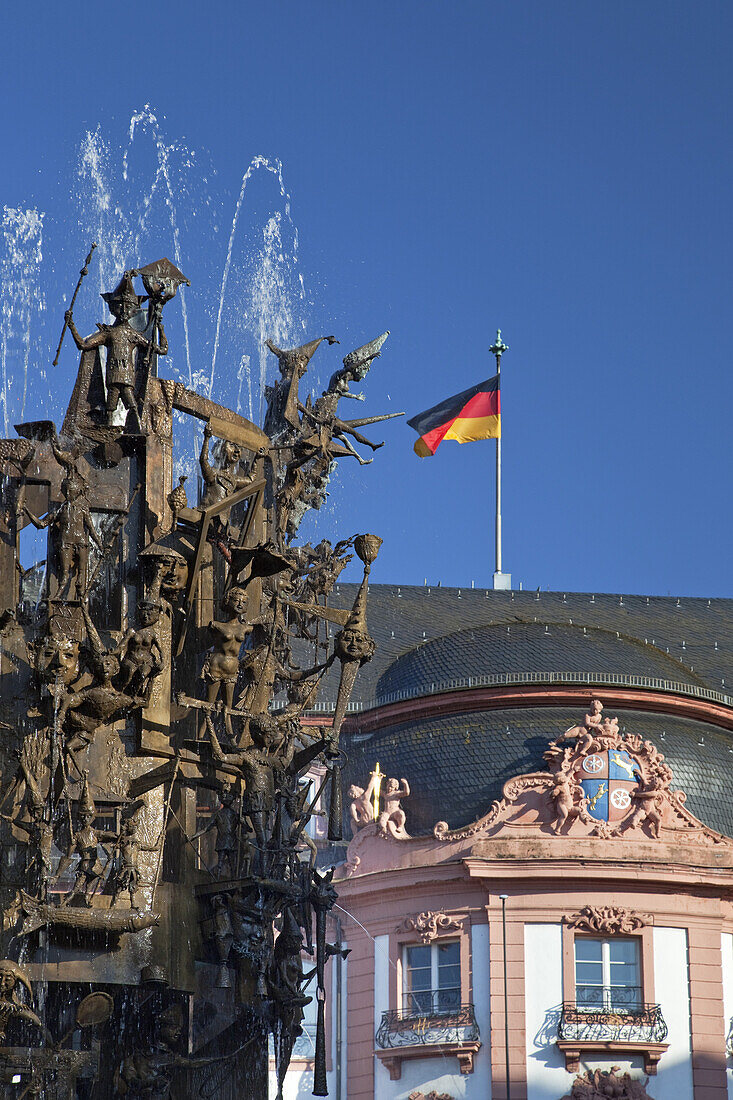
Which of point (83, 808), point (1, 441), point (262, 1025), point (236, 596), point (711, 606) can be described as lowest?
point (262, 1025)

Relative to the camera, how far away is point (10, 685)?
77.3 ft

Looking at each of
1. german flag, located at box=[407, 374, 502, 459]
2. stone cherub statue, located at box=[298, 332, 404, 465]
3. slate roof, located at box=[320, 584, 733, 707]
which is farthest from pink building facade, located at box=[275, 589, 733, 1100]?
stone cherub statue, located at box=[298, 332, 404, 465]

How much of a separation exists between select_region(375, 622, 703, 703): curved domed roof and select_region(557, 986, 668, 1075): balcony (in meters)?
7.71

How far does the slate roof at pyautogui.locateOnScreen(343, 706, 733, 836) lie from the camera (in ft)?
157

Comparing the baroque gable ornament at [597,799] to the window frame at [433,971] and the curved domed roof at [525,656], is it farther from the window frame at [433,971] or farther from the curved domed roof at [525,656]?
the curved domed roof at [525,656]

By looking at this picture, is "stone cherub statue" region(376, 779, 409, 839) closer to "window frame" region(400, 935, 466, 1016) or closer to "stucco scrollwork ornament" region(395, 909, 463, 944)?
"stucco scrollwork ornament" region(395, 909, 463, 944)

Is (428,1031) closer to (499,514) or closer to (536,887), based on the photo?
(536,887)

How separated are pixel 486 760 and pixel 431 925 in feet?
13.0

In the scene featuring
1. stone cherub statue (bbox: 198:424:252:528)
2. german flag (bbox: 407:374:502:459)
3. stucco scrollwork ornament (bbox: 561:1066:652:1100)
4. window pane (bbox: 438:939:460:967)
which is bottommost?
stucco scrollwork ornament (bbox: 561:1066:652:1100)

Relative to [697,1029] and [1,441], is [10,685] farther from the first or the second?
[697,1029]

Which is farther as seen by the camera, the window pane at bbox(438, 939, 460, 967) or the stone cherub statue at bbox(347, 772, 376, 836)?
the stone cherub statue at bbox(347, 772, 376, 836)

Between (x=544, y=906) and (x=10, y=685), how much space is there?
2489cm

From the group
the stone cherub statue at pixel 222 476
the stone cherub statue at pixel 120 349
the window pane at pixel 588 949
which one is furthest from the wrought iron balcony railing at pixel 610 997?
the stone cherub statue at pixel 120 349

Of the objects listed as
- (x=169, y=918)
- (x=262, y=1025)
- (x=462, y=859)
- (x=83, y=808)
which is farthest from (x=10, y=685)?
(x=462, y=859)
